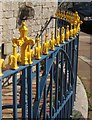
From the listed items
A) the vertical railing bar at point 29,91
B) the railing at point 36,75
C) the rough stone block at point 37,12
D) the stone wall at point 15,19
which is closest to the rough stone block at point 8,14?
the stone wall at point 15,19

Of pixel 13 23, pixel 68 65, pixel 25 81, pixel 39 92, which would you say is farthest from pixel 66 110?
pixel 13 23

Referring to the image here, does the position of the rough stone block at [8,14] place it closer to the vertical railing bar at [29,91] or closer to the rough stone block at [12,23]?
the rough stone block at [12,23]

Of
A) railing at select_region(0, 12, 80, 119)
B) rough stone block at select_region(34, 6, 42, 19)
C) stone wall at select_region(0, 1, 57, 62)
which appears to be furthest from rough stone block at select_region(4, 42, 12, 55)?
railing at select_region(0, 12, 80, 119)

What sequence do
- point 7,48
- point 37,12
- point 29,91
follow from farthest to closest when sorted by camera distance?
1. point 37,12
2. point 7,48
3. point 29,91

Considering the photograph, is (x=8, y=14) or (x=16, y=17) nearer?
(x=8, y=14)

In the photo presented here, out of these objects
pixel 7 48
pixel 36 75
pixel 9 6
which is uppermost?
pixel 9 6

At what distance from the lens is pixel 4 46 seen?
5172 millimetres

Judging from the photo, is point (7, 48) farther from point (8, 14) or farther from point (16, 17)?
point (16, 17)

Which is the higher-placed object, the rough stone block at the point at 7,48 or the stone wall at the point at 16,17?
the stone wall at the point at 16,17

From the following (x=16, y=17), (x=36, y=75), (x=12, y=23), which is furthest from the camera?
(x=16, y=17)

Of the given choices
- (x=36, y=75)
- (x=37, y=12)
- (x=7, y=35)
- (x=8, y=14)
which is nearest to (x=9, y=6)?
(x=8, y=14)

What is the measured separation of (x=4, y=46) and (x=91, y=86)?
2.29 m

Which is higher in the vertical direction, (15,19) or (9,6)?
(9,6)

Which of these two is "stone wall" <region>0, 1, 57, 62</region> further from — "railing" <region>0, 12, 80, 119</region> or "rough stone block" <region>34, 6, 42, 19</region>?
"railing" <region>0, 12, 80, 119</region>
